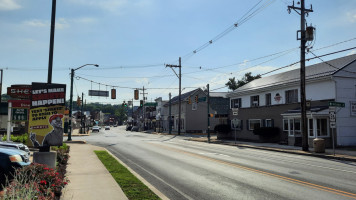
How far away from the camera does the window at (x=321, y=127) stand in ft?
81.4

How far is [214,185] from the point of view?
917 centimetres

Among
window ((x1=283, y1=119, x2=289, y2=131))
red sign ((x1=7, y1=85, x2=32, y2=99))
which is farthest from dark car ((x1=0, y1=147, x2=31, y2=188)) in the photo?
window ((x1=283, y1=119, x2=289, y2=131))

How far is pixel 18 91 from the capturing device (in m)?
30.2

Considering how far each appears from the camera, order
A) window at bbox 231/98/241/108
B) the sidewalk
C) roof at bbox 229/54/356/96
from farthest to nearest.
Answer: window at bbox 231/98/241/108, roof at bbox 229/54/356/96, the sidewalk

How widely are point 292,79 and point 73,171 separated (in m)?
25.3

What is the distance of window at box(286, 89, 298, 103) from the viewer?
28578 millimetres

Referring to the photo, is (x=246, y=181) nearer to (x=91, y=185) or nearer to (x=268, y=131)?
(x=91, y=185)

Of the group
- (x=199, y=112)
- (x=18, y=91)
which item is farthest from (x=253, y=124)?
(x=18, y=91)

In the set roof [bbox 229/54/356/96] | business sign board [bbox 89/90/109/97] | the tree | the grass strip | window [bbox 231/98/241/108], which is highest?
the tree

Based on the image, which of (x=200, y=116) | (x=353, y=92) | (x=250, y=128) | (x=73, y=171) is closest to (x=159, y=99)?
(x=200, y=116)

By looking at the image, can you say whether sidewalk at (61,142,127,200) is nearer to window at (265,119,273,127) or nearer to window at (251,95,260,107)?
window at (265,119,273,127)

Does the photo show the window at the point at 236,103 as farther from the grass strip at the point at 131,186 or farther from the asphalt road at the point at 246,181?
the grass strip at the point at 131,186

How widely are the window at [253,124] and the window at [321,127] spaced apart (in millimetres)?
9019

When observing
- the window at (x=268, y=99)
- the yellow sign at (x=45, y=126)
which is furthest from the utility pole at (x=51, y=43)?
the window at (x=268, y=99)
